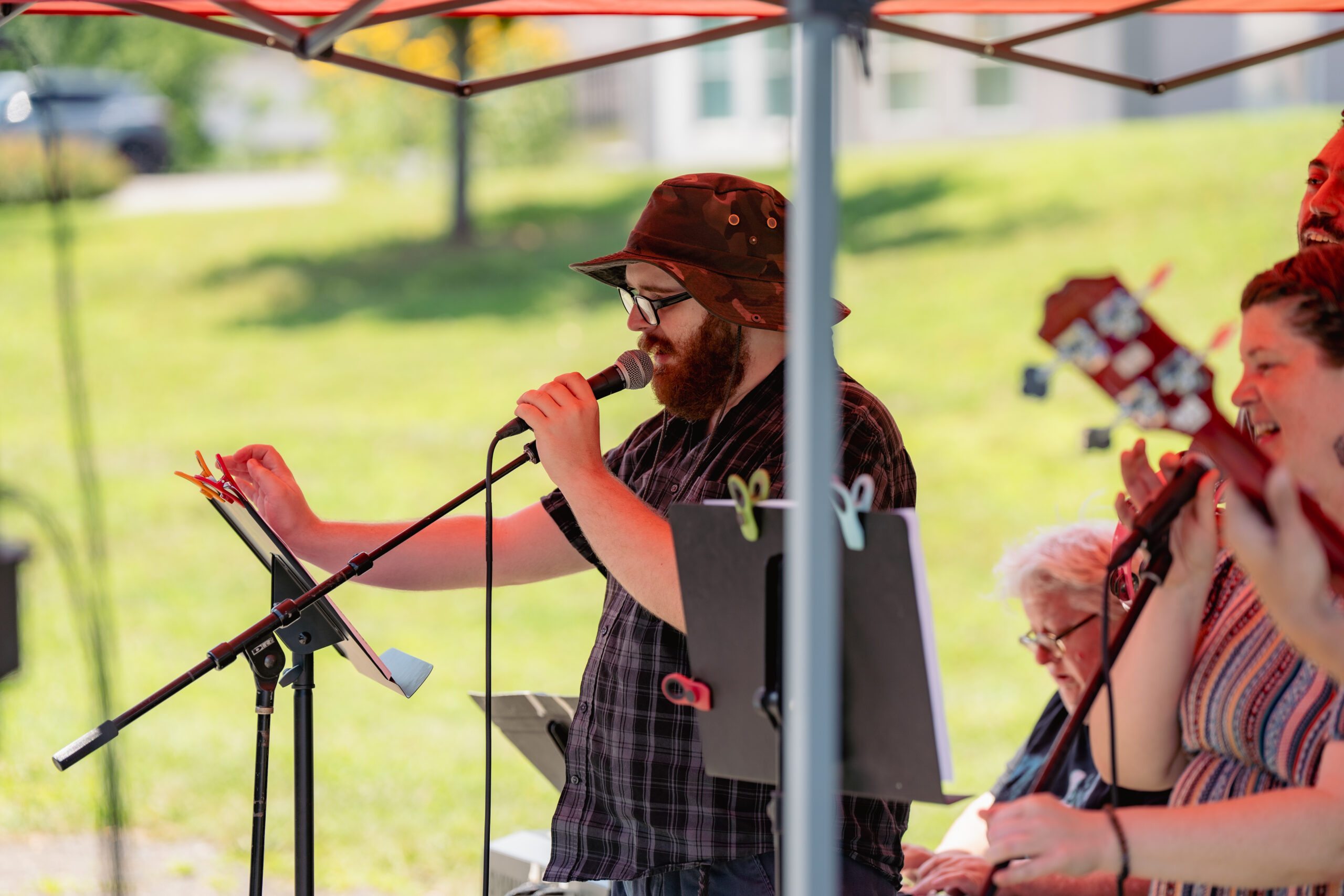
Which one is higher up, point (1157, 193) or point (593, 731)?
point (1157, 193)

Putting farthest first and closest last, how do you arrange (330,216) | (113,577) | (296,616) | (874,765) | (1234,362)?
(330,216) < (1234,362) < (113,577) < (296,616) < (874,765)

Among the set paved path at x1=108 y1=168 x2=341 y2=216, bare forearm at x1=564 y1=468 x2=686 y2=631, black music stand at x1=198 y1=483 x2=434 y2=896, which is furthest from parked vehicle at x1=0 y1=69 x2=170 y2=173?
bare forearm at x1=564 y1=468 x2=686 y2=631

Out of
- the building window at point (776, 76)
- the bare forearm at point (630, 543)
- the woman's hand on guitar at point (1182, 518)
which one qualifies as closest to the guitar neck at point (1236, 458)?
the woman's hand on guitar at point (1182, 518)

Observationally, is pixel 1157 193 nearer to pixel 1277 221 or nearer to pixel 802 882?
pixel 1277 221

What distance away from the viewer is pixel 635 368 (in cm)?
212

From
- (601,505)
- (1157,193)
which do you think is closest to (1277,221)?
(1157,193)

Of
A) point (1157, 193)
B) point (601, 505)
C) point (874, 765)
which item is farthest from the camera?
point (1157, 193)

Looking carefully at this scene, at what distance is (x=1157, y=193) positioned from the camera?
482 inches

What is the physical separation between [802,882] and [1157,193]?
467 inches

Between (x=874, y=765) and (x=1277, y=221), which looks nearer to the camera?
(x=874, y=765)

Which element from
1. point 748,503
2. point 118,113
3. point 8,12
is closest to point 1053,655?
point 748,503

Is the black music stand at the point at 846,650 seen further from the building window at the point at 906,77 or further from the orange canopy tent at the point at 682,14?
the building window at the point at 906,77

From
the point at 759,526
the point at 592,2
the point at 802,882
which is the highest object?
the point at 592,2

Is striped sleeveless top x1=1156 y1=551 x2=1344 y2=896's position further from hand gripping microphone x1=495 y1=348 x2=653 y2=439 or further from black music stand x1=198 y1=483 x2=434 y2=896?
black music stand x1=198 y1=483 x2=434 y2=896
